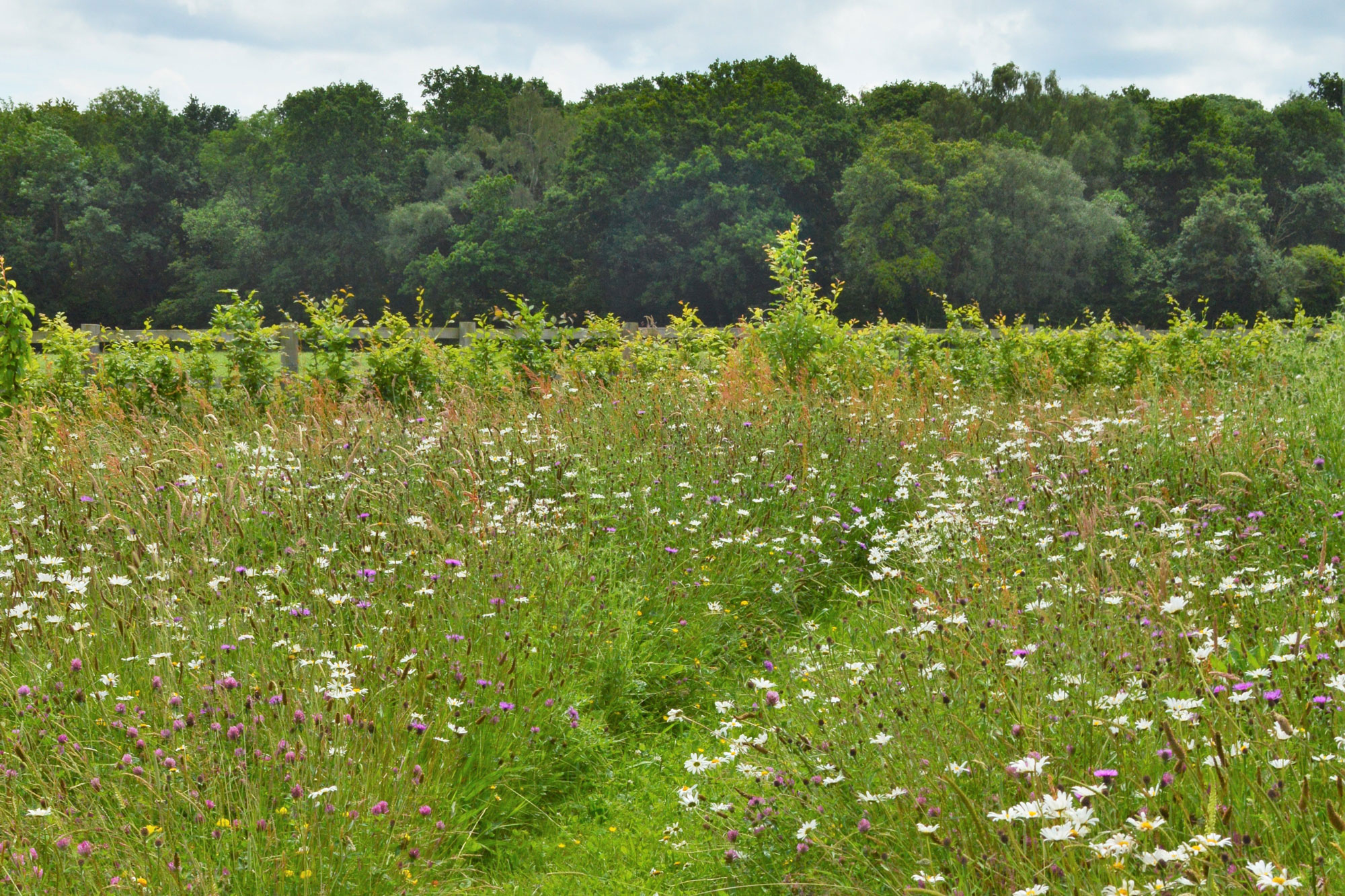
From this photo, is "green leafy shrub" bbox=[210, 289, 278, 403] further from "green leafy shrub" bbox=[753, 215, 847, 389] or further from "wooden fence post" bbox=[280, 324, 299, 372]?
"green leafy shrub" bbox=[753, 215, 847, 389]

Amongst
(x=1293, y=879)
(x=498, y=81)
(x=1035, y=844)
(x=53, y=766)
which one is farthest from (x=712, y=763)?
(x=498, y=81)

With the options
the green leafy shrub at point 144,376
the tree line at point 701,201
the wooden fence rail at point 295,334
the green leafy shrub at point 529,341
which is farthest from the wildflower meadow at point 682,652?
the tree line at point 701,201

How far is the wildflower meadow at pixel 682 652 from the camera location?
8.42ft

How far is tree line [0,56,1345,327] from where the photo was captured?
35.2m

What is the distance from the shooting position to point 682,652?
4.99 m

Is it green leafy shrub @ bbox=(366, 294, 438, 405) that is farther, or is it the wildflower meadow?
green leafy shrub @ bbox=(366, 294, 438, 405)

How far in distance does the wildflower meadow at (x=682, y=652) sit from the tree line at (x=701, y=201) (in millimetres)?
25199

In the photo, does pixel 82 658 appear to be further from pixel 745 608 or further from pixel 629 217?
pixel 629 217

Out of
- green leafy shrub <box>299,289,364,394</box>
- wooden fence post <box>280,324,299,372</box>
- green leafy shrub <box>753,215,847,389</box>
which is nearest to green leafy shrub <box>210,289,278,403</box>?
green leafy shrub <box>299,289,364,394</box>

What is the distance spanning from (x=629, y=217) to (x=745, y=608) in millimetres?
32510

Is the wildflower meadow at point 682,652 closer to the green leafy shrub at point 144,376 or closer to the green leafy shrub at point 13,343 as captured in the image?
the green leafy shrub at point 13,343

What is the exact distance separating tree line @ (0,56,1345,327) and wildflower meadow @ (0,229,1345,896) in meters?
25.2

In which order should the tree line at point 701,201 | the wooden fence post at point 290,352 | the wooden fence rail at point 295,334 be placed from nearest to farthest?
the wooden fence rail at point 295,334, the wooden fence post at point 290,352, the tree line at point 701,201

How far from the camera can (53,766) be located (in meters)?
3.29
